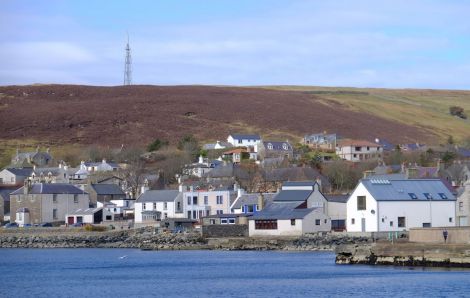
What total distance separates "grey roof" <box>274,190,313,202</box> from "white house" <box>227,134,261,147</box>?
64.0 metres

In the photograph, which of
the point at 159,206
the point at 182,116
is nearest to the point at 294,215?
the point at 159,206

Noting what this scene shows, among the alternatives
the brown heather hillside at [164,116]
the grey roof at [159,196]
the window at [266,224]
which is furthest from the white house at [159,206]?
the brown heather hillside at [164,116]

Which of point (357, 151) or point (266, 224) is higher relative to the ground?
point (357, 151)

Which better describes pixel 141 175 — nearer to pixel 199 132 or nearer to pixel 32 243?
pixel 32 243

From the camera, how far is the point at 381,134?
16662cm

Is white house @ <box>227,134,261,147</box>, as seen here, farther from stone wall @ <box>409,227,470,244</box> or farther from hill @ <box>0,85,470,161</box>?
→ stone wall @ <box>409,227,470,244</box>

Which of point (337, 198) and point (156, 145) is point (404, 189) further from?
point (156, 145)

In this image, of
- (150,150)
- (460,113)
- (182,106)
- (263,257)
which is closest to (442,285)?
(263,257)

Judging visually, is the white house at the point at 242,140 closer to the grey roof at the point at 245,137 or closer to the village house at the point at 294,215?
the grey roof at the point at 245,137

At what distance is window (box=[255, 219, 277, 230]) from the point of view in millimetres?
Answer: 78812

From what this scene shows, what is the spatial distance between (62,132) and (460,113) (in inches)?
2955

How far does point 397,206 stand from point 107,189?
39212 mm

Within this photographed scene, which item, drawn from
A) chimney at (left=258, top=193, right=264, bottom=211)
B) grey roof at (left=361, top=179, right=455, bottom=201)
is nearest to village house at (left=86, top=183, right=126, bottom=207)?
chimney at (left=258, top=193, right=264, bottom=211)

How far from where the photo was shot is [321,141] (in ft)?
485
